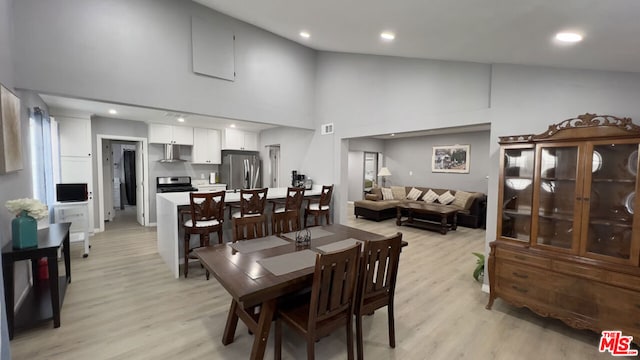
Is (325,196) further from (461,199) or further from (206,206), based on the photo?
(461,199)

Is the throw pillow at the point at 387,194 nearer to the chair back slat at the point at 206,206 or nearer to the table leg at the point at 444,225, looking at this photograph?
the table leg at the point at 444,225

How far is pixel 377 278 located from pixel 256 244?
3.52ft

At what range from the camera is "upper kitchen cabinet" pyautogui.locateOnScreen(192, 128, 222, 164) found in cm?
649

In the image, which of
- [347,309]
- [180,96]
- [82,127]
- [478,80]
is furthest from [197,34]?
[347,309]

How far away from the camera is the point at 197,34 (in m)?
3.97

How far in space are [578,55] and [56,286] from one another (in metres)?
4.75

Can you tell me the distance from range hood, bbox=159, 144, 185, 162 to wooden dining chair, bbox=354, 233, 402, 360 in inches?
229

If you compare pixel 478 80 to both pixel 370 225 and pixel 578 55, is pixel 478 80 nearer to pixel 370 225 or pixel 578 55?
pixel 578 55

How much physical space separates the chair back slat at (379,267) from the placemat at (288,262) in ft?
1.28

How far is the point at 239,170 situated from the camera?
22.4ft

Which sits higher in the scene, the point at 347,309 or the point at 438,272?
the point at 347,309

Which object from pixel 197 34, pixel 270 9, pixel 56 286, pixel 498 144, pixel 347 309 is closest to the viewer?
pixel 347 309

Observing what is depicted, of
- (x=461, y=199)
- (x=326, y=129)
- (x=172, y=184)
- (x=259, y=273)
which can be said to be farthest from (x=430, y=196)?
(x=172, y=184)

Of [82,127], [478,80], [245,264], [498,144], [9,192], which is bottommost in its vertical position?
[245,264]
